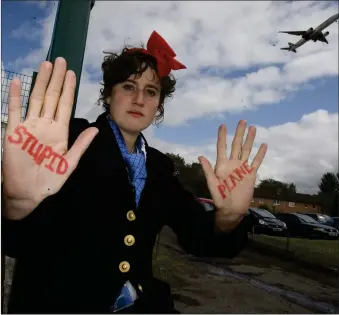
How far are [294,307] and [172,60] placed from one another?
171 inches

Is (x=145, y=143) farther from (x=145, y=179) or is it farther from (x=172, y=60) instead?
(x=172, y=60)

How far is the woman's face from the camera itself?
165 cm

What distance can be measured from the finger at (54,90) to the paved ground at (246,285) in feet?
12.4

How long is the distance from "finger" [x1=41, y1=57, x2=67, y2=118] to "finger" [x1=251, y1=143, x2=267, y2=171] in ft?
3.00

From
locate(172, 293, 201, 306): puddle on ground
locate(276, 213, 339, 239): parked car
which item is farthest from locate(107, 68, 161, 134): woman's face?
locate(276, 213, 339, 239): parked car

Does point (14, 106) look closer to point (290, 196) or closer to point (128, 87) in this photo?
point (128, 87)

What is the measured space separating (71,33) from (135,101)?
2.93ft

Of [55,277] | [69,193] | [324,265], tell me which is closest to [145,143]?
[69,193]

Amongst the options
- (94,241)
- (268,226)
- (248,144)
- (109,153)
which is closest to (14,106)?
(109,153)

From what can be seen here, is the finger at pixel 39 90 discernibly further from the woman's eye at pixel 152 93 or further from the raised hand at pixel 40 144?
the woman's eye at pixel 152 93

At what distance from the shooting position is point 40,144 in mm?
1223

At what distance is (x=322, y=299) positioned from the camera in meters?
5.45

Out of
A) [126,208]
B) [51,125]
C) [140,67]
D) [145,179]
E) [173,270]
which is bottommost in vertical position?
[173,270]

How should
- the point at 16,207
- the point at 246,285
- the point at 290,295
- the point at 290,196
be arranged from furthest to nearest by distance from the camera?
the point at 290,196 → the point at 246,285 → the point at 290,295 → the point at 16,207
